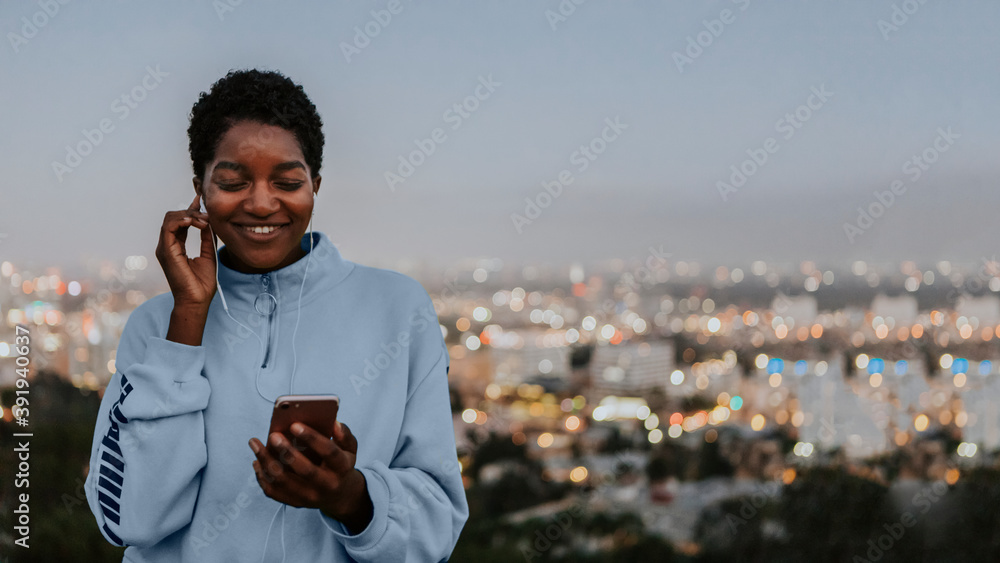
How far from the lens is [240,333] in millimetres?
807

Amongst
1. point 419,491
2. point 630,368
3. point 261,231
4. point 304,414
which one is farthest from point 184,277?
point 630,368

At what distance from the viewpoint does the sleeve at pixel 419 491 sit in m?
0.70

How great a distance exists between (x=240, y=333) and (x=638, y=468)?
333 inches

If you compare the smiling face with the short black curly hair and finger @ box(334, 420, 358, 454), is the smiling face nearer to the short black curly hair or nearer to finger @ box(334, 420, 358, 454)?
the short black curly hair

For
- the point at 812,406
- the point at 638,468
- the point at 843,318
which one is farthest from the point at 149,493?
the point at 843,318

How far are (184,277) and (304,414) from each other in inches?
8.9

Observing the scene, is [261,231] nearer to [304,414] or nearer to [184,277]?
[184,277]

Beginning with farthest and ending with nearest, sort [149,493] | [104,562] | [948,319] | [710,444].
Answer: [948,319] < [710,444] < [104,562] < [149,493]

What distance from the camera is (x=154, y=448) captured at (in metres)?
0.71

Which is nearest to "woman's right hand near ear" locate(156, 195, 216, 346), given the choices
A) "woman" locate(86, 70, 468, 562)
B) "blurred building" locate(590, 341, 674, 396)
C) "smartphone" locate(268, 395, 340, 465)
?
"woman" locate(86, 70, 468, 562)

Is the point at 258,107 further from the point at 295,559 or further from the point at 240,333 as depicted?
the point at 295,559

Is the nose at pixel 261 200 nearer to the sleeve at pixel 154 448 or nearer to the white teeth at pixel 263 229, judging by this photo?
the white teeth at pixel 263 229

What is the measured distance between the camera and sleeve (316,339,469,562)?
0.70m

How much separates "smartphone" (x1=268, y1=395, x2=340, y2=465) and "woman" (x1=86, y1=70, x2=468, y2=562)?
0.11 feet
